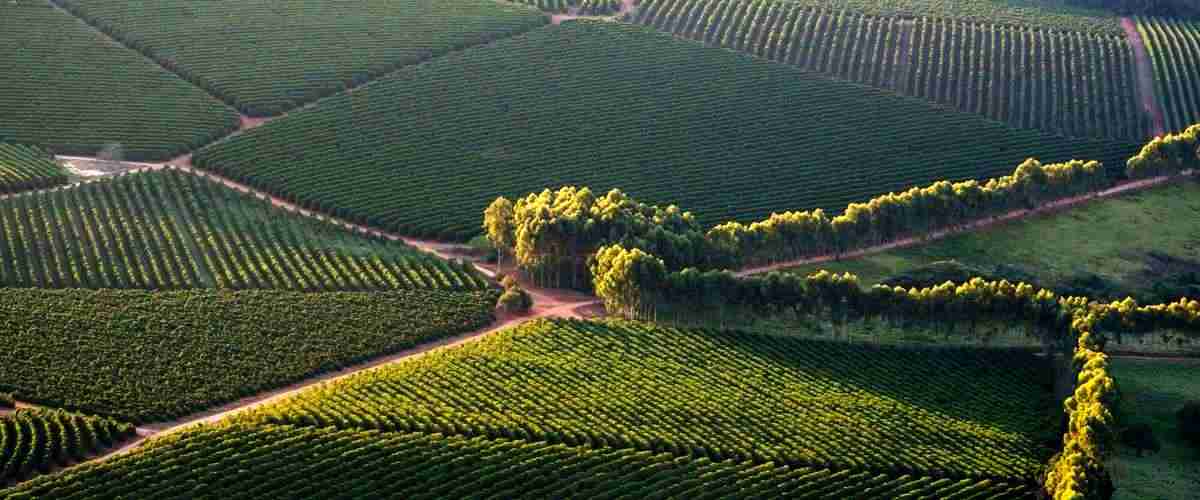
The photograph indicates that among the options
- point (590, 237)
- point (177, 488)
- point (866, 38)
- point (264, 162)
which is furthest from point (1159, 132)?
point (177, 488)

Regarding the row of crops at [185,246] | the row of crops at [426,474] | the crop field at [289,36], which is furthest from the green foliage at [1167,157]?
the row of crops at [185,246]

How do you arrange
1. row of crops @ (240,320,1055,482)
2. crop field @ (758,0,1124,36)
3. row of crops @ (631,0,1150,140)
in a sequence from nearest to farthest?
row of crops @ (240,320,1055,482), row of crops @ (631,0,1150,140), crop field @ (758,0,1124,36)

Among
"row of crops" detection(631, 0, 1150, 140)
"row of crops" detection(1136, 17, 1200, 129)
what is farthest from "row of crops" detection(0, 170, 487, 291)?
"row of crops" detection(1136, 17, 1200, 129)

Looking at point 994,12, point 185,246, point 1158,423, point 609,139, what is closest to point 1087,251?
point 1158,423

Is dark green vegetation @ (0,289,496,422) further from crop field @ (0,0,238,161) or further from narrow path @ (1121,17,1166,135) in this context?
narrow path @ (1121,17,1166,135)

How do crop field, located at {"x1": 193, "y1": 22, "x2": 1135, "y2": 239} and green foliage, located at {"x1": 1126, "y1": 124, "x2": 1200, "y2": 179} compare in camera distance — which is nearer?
crop field, located at {"x1": 193, "y1": 22, "x2": 1135, "y2": 239}

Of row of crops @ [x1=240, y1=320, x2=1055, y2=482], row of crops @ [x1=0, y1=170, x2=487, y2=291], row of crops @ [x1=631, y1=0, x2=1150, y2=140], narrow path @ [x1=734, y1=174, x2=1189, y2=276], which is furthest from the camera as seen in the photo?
row of crops @ [x1=631, y1=0, x2=1150, y2=140]
